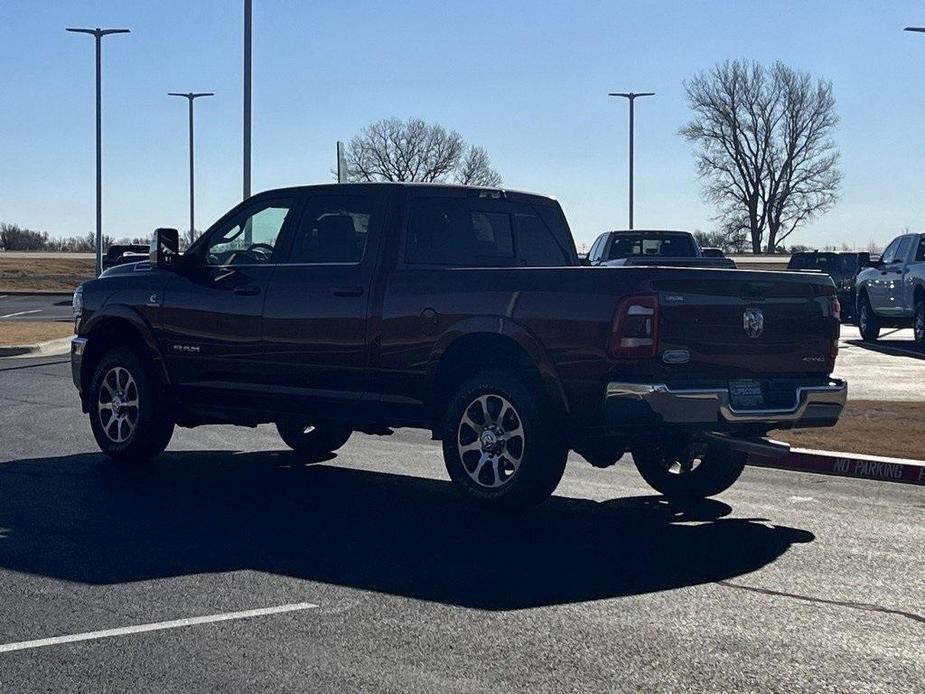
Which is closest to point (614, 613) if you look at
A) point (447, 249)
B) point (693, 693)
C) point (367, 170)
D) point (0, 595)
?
point (693, 693)

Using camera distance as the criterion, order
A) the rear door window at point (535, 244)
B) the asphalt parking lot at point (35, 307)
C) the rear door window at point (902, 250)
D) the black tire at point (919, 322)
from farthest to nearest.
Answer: the asphalt parking lot at point (35, 307), the rear door window at point (902, 250), the black tire at point (919, 322), the rear door window at point (535, 244)

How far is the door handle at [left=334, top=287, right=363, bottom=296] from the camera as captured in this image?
10.1 m

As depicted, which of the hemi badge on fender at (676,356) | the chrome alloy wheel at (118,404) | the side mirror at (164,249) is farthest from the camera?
the chrome alloy wheel at (118,404)

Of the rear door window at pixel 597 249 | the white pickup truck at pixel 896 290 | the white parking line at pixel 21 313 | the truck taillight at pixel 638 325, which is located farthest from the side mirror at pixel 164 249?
the white parking line at pixel 21 313

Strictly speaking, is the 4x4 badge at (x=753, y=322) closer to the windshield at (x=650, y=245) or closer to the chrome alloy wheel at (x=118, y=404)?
the chrome alloy wheel at (x=118, y=404)

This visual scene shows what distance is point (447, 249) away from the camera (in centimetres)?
1036

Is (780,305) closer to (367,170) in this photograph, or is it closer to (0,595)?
(0,595)

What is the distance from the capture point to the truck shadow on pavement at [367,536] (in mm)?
7426

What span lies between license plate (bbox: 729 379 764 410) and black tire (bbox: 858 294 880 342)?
21.3 m

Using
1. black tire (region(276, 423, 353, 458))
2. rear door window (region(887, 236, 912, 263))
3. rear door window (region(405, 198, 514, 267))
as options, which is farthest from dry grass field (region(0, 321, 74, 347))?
rear door window (region(405, 198, 514, 267))

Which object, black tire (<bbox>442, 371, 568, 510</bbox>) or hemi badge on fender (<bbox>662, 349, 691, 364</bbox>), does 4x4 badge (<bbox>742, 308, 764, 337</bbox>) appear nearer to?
hemi badge on fender (<bbox>662, 349, 691, 364</bbox>)

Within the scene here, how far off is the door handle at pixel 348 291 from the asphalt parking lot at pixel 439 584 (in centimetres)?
136

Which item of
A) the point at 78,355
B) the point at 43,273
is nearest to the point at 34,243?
the point at 43,273

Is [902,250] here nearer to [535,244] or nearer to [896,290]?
[896,290]
